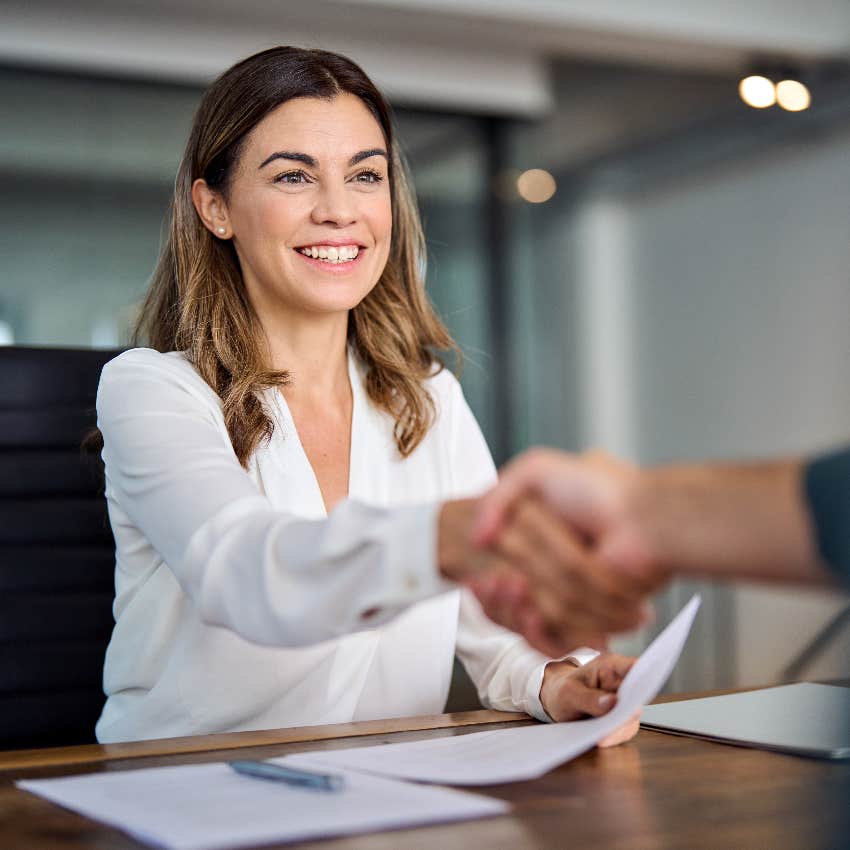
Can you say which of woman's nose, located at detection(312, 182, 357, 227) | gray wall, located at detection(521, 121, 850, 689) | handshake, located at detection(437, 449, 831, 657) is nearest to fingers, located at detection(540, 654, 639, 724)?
handshake, located at detection(437, 449, 831, 657)

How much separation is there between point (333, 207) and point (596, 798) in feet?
3.46

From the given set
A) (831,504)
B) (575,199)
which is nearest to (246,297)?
(831,504)

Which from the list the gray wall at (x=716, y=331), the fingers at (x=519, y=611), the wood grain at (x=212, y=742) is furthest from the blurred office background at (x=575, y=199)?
the fingers at (x=519, y=611)

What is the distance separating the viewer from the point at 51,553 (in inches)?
69.5

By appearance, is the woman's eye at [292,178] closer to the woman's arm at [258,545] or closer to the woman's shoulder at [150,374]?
the woman's shoulder at [150,374]

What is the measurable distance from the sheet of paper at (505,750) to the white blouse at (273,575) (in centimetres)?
13

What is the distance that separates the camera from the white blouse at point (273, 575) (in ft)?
3.47

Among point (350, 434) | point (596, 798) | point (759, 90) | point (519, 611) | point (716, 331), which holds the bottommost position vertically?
point (596, 798)

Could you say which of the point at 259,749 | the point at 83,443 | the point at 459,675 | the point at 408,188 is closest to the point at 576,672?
the point at 259,749

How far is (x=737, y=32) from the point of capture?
16.9ft

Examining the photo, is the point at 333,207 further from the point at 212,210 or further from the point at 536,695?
the point at 536,695

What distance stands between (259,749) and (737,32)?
184 inches

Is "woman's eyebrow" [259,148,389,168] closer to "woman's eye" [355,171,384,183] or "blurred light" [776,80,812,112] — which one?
"woman's eye" [355,171,384,183]

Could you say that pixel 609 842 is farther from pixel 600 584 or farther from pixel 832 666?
pixel 832 666
